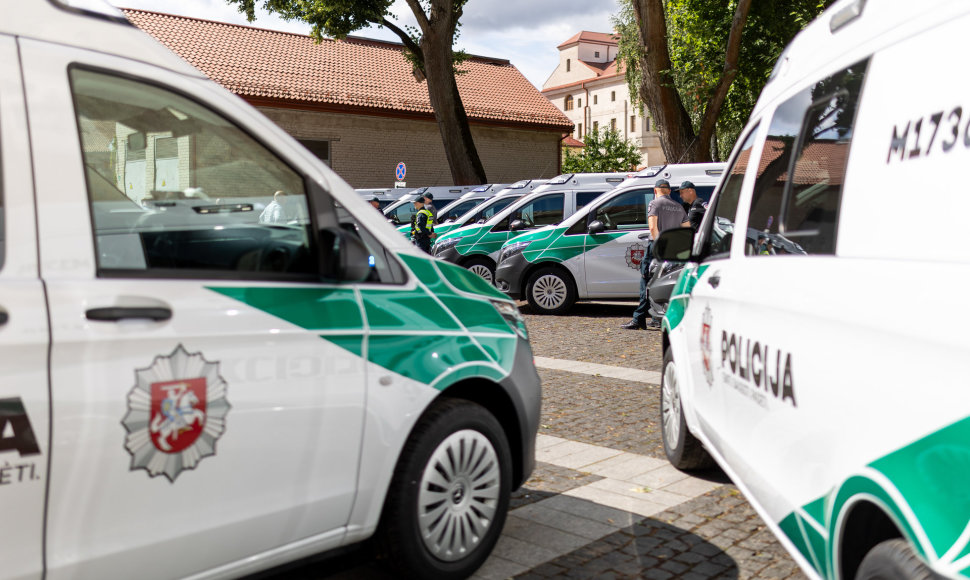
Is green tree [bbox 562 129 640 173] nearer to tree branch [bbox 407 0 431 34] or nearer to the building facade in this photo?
the building facade

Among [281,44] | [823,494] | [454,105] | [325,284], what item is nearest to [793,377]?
[823,494]

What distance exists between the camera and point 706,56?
21.1 meters

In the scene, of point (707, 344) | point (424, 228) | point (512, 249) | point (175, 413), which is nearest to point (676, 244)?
point (707, 344)

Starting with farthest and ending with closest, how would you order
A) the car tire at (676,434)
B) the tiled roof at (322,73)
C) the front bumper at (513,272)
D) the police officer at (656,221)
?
the tiled roof at (322,73) < the front bumper at (513,272) < the police officer at (656,221) < the car tire at (676,434)

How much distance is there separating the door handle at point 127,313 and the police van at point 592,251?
10.8m

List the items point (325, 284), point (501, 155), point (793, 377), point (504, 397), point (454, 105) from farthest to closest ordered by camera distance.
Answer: point (501, 155) < point (454, 105) < point (504, 397) < point (325, 284) < point (793, 377)

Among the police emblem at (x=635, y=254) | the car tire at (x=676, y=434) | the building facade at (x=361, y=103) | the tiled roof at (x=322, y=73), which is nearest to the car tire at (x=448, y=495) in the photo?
the car tire at (x=676, y=434)

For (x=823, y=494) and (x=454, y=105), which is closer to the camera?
(x=823, y=494)

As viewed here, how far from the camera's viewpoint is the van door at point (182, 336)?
7.73ft

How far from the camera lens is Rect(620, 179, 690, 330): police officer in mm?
11391

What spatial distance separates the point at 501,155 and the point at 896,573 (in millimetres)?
37581

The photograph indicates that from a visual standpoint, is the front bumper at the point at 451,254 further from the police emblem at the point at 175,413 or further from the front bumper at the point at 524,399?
the police emblem at the point at 175,413

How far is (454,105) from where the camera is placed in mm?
25328

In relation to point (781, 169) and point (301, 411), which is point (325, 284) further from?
point (781, 169)
